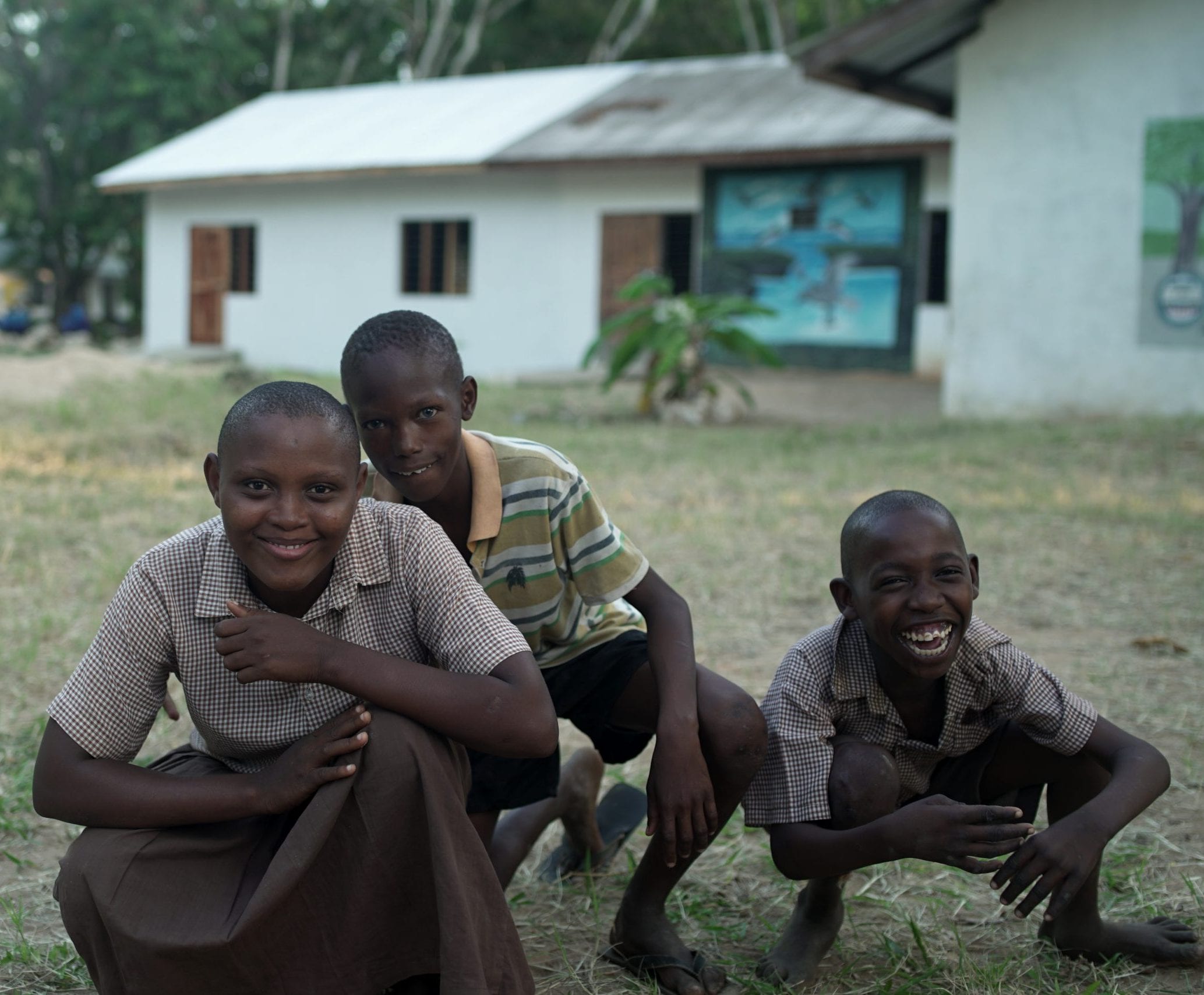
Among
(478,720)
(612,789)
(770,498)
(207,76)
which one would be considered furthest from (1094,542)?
(207,76)

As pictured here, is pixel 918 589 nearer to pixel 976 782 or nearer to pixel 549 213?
pixel 976 782

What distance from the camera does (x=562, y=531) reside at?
2.29m

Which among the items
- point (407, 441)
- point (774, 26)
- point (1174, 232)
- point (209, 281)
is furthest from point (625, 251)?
point (407, 441)

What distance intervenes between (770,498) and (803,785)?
477cm

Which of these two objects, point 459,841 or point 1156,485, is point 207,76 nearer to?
point 1156,485

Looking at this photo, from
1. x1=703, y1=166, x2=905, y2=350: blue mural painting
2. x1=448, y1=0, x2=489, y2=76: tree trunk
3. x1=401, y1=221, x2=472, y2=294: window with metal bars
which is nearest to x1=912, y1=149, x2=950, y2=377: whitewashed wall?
x1=703, y1=166, x2=905, y2=350: blue mural painting

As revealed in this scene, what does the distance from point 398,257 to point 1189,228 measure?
1094 cm

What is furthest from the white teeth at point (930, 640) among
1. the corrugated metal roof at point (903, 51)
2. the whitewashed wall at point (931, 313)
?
the whitewashed wall at point (931, 313)

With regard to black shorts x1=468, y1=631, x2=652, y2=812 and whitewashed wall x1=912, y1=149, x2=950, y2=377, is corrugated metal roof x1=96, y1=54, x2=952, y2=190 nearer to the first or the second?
whitewashed wall x1=912, y1=149, x2=950, y2=377

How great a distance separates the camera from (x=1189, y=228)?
9805 mm

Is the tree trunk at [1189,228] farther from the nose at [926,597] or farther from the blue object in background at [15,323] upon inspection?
the blue object in background at [15,323]

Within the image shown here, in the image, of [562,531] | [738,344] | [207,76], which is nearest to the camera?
[562,531]

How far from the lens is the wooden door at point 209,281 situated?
19641mm

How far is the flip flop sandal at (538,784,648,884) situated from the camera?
107 inches
